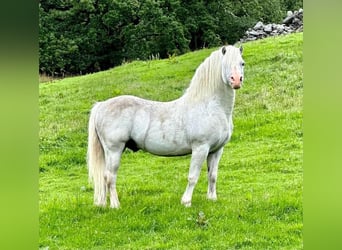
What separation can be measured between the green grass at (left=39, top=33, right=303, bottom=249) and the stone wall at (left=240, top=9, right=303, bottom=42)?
0.10 m

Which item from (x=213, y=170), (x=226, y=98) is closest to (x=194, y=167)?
(x=213, y=170)

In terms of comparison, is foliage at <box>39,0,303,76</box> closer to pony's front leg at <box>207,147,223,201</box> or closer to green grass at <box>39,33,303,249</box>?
green grass at <box>39,33,303,249</box>

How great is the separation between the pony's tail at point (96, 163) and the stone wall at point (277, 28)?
0.80 m

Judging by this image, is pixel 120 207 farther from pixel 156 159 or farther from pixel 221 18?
pixel 221 18

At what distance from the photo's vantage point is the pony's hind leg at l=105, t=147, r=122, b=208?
2039 millimetres

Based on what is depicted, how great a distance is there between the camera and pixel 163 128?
2.04 metres

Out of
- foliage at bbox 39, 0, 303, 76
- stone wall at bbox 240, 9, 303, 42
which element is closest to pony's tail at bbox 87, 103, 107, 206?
foliage at bbox 39, 0, 303, 76

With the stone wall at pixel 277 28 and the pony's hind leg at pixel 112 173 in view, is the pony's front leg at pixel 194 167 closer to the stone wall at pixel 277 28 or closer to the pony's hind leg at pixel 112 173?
the pony's hind leg at pixel 112 173

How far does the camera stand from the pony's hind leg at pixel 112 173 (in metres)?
2.04

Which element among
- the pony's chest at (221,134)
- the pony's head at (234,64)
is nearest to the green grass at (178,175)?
the pony's head at (234,64)

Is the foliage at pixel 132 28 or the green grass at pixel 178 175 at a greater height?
the foliage at pixel 132 28

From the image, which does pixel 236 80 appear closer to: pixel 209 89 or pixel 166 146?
pixel 209 89
